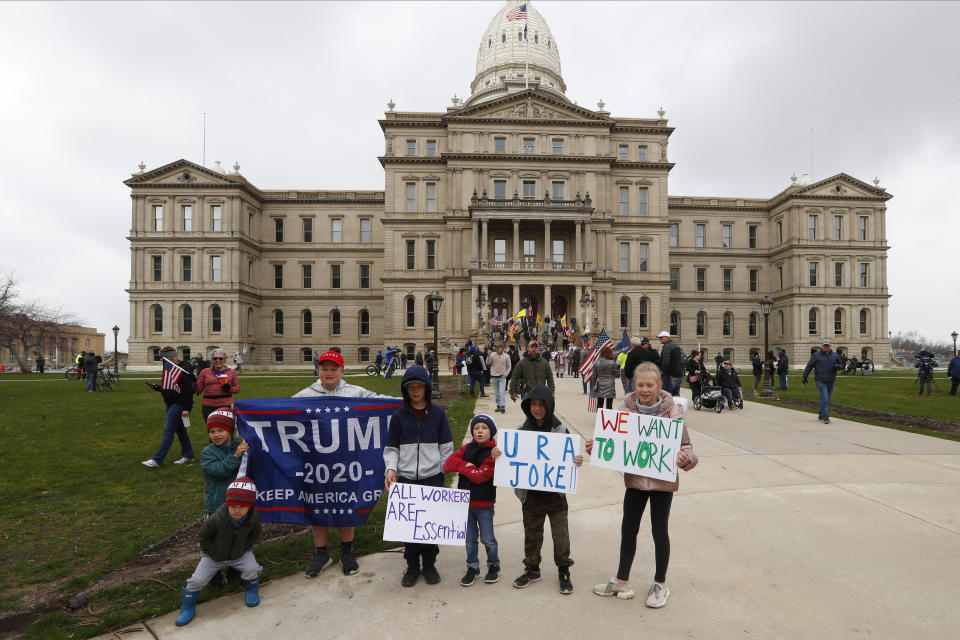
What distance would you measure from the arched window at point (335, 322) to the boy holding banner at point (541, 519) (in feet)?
188

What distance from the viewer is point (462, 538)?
4574 mm

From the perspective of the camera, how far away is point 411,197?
51938 mm

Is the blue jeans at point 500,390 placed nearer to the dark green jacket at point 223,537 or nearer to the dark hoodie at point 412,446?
the dark hoodie at point 412,446

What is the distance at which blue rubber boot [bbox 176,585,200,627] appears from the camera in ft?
13.0

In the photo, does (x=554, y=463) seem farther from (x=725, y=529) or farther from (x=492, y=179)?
(x=492, y=179)

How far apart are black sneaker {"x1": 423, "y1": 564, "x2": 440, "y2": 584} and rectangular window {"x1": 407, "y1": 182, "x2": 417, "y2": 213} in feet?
162

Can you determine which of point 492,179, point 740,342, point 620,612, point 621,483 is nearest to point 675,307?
point 740,342

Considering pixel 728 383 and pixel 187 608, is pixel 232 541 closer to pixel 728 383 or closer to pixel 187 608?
pixel 187 608

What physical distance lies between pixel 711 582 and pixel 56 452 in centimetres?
1194

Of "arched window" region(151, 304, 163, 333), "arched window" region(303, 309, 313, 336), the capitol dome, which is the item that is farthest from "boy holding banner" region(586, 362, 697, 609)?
the capitol dome

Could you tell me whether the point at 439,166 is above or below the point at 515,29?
below

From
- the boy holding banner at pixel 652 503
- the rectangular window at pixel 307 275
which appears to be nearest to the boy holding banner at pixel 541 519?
the boy holding banner at pixel 652 503

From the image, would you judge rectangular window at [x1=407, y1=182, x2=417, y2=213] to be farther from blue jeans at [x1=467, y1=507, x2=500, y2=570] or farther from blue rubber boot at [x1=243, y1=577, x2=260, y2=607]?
blue rubber boot at [x1=243, y1=577, x2=260, y2=607]

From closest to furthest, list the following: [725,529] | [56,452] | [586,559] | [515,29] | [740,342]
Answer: [586,559], [725,529], [56,452], [740,342], [515,29]
